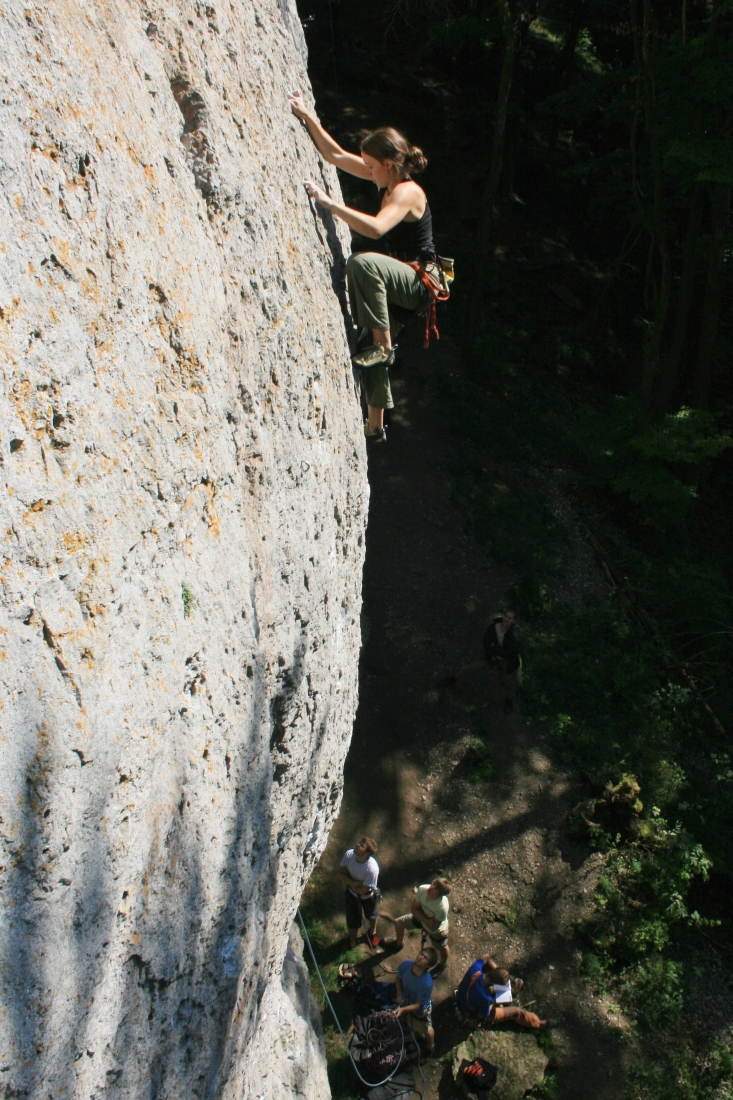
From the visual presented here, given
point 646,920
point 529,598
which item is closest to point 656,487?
point 529,598

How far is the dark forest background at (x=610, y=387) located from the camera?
841cm

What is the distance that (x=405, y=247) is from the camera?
4.52 metres

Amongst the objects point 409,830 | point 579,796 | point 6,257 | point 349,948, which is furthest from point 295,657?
point 579,796

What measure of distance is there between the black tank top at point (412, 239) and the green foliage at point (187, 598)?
9.34ft

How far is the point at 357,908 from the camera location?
677cm

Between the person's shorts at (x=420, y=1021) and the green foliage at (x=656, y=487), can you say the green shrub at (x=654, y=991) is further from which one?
the green foliage at (x=656, y=487)

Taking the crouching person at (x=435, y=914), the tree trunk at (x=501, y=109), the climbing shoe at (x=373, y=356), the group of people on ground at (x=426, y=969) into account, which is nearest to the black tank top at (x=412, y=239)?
the climbing shoe at (x=373, y=356)

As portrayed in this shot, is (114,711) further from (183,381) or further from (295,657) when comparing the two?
(295,657)

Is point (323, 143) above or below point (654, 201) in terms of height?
above

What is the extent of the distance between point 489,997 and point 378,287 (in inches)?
242

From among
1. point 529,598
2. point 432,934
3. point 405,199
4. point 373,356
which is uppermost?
point 405,199

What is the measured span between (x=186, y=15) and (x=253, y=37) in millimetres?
766

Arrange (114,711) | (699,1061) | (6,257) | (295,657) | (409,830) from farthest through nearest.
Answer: (409,830) < (699,1061) < (295,657) < (114,711) < (6,257)

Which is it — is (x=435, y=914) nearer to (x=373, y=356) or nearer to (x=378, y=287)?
(x=373, y=356)
